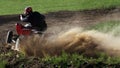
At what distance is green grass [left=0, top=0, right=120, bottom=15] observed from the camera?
2816 cm

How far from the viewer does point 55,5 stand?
96.6ft

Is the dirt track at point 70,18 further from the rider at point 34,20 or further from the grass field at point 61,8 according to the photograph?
the rider at point 34,20

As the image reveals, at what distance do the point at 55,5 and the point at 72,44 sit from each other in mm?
14906

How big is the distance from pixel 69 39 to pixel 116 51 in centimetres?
201

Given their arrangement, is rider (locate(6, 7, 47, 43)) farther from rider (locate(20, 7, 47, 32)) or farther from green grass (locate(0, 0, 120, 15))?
green grass (locate(0, 0, 120, 15))

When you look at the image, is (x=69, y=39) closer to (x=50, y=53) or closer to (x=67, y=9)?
(x=50, y=53)

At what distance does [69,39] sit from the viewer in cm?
1541

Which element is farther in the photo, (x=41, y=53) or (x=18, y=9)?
(x=18, y=9)

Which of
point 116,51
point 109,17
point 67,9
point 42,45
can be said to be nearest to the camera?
point 116,51

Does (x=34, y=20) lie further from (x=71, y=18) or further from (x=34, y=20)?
(x=71, y=18)

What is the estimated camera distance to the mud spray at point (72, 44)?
47.2ft

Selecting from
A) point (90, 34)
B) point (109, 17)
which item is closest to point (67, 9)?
point (109, 17)

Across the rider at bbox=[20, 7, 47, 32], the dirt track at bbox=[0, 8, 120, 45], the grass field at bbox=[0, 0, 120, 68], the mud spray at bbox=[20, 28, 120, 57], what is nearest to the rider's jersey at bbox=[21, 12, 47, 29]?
the rider at bbox=[20, 7, 47, 32]

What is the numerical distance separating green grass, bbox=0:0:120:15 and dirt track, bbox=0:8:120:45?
3.55 ft
